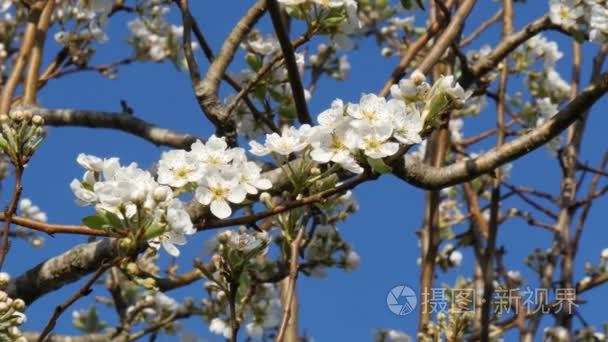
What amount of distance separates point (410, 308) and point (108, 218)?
1527 mm

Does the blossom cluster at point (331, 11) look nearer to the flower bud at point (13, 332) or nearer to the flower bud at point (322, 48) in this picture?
the flower bud at point (13, 332)

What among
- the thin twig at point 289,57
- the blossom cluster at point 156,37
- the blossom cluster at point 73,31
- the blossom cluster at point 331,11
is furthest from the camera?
the blossom cluster at point 156,37

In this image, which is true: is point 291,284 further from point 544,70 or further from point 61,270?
point 544,70

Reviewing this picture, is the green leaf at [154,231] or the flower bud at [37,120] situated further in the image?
the flower bud at [37,120]

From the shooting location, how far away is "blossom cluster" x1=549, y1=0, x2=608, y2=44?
7.59 feet

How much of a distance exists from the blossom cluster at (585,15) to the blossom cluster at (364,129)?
0.78 metres

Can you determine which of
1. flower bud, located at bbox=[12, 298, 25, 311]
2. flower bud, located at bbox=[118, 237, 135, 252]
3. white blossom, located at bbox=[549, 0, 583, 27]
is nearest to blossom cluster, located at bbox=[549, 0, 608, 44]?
white blossom, located at bbox=[549, 0, 583, 27]

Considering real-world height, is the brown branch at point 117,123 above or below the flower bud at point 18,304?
above

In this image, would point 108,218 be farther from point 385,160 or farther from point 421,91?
point 421,91

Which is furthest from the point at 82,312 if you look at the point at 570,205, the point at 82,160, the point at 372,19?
the point at 82,160

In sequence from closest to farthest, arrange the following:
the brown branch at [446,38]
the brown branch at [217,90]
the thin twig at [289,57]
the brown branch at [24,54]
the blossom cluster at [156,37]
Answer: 1. the thin twig at [289,57]
2. the brown branch at [217,90]
3. the brown branch at [446,38]
4. the brown branch at [24,54]
5. the blossom cluster at [156,37]

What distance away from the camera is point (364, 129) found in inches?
63.4

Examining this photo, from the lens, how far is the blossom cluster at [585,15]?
7.59 ft

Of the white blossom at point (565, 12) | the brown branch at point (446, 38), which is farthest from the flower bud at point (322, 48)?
the white blossom at point (565, 12)
